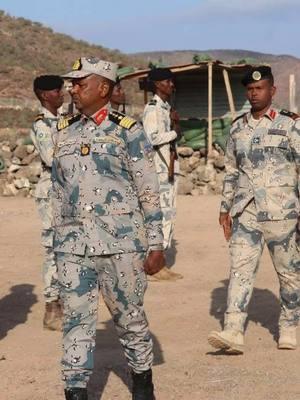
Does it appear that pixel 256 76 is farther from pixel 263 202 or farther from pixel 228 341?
pixel 228 341

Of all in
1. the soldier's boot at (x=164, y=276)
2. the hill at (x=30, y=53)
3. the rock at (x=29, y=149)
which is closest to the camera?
the soldier's boot at (x=164, y=276)

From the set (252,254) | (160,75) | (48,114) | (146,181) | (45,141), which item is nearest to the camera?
(146,181)

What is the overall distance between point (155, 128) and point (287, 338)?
332cm

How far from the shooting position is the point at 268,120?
6.02 m

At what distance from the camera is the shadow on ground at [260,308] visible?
7121 mm

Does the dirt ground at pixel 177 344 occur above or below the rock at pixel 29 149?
above

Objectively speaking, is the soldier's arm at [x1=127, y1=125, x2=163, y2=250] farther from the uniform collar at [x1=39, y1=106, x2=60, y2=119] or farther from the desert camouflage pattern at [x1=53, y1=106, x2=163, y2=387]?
the uniform collar at [x1=39, y1=106, x2=60, y2=119]

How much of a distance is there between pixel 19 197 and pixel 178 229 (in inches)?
267

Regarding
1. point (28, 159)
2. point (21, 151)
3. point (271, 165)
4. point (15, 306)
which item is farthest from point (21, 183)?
point (271, 165)

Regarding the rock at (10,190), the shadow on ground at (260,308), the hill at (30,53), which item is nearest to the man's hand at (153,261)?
the shadow on ground at (260,308)

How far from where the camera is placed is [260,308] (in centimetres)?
765

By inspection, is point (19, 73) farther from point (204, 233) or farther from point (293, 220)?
point (293, 220)

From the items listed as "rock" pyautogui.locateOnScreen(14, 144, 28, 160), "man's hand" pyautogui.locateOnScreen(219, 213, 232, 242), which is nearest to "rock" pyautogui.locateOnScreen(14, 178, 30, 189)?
"rock" pyautogui.locateOnScreen(14, 144, 28, 160)

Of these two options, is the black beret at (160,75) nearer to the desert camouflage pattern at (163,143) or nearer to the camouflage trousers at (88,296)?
the desert camouflage pattern at (163,143)
